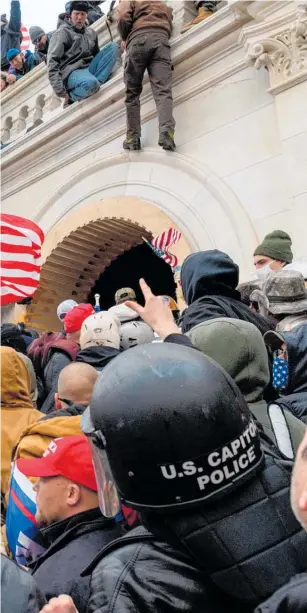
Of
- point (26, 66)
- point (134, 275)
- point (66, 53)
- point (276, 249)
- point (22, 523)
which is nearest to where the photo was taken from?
point (22, 523)

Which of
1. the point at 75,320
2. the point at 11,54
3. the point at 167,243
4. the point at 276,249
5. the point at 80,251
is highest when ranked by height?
the point at 11,54

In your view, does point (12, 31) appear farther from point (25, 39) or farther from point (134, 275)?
point (134, 275)

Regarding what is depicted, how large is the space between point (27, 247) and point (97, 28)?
4073mm

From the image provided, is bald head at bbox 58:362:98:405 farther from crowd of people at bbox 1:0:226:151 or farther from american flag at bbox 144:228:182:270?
crowd of people at bbox 1:0:226:151

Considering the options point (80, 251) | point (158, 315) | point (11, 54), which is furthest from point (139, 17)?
point (158, 315)

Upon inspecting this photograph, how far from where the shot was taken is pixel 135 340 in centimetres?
429

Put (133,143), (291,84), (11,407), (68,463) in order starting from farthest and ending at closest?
(133,143)
(291,84)
(11,407)
(68,463)

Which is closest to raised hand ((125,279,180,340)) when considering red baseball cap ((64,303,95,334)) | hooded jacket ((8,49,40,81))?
red baseball cap ((64,303,95,334))

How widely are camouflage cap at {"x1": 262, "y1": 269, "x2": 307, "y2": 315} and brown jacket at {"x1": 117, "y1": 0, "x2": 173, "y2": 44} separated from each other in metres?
4.74

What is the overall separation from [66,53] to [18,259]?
365 centimetres

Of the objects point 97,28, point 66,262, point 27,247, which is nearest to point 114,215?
point 66,262

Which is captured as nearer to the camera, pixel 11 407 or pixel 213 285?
pixel 213 285

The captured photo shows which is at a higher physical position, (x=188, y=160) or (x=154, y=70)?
(x=154, y=70)

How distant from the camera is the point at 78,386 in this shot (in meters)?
2.84
